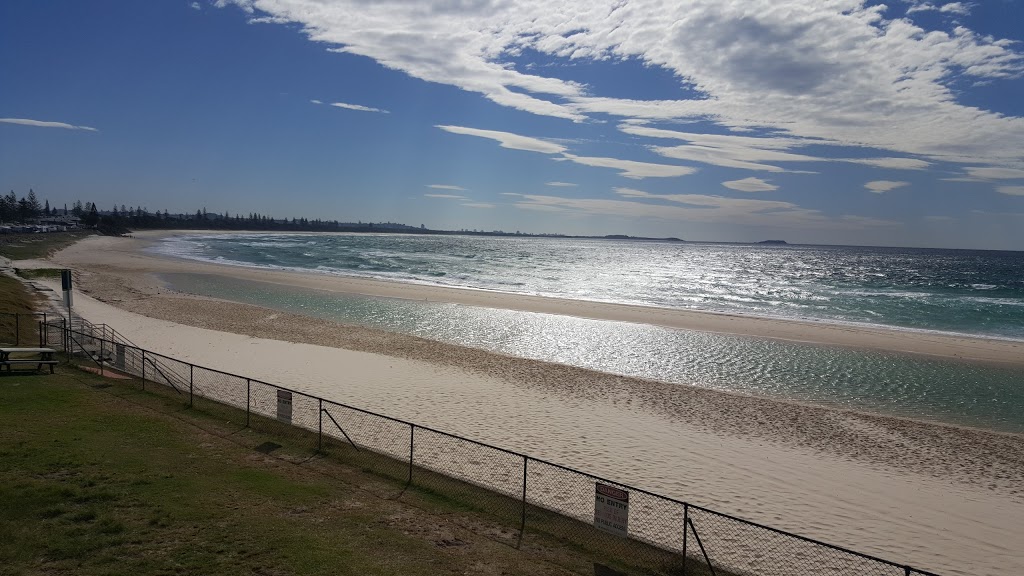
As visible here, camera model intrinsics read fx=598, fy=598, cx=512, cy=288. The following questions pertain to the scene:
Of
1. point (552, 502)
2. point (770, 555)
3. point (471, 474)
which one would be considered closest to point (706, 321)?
point (471, 474)

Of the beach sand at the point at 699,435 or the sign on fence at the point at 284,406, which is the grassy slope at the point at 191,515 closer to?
the sign on fence at the point at 284,406

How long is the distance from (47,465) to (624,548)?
11.2 m

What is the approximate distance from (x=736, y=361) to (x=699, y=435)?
12.9m

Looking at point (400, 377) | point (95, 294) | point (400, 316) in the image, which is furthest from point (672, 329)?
point (95, 294)

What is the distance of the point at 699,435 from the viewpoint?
17984mm

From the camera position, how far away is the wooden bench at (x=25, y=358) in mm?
18795

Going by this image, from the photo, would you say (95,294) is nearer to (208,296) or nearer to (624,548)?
(208,296)

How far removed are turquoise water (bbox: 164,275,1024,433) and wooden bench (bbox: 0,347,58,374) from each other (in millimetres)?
17476

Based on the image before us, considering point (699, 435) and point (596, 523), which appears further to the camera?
point (699, 435)

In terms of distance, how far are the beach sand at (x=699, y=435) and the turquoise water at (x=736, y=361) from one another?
2.22 m

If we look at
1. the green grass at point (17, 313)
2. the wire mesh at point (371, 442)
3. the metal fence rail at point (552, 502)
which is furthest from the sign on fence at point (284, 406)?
the green grass at point (17, 313)

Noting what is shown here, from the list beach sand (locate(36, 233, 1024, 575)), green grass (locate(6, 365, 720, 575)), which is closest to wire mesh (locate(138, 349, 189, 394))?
beach sand (locate(36, 233, 1024, 575))

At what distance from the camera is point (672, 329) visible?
127ft

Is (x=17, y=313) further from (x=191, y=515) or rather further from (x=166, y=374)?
(x=191, y=515)
